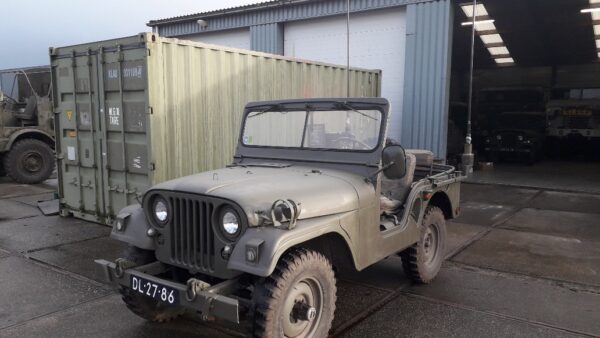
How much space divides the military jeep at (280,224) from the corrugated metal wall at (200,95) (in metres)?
1.98

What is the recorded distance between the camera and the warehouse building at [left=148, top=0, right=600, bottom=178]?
1084 centimetres

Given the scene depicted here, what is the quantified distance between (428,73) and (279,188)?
8454mm

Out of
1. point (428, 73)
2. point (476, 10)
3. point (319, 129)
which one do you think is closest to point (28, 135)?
point (428, 73)

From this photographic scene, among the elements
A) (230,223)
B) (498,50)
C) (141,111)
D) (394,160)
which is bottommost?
(230,223)

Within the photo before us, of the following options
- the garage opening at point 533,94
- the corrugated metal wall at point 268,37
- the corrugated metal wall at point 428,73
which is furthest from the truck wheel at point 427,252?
the corrugated metal wall at point 268,37

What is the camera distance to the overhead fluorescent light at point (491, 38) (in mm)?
16734

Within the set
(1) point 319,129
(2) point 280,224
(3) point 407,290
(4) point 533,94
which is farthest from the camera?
(4) point 533,94

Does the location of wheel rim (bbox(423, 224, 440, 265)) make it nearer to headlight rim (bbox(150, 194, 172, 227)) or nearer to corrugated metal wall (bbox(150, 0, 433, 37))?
headlight rim (bbox(150, 194, 172, 227))

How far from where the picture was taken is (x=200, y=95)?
21.7ft

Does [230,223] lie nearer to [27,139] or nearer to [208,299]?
[208,299]

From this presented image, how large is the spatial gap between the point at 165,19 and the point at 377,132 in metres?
13.4

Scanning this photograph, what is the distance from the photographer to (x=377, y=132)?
12.8ft

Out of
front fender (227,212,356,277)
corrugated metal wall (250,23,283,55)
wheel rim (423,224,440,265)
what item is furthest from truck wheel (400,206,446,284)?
corrugated metal wall (250,23,283,55)

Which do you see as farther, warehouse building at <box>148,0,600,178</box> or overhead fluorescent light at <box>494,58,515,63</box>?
overhead fluorescent light at <box>494,58,515,63</box>
